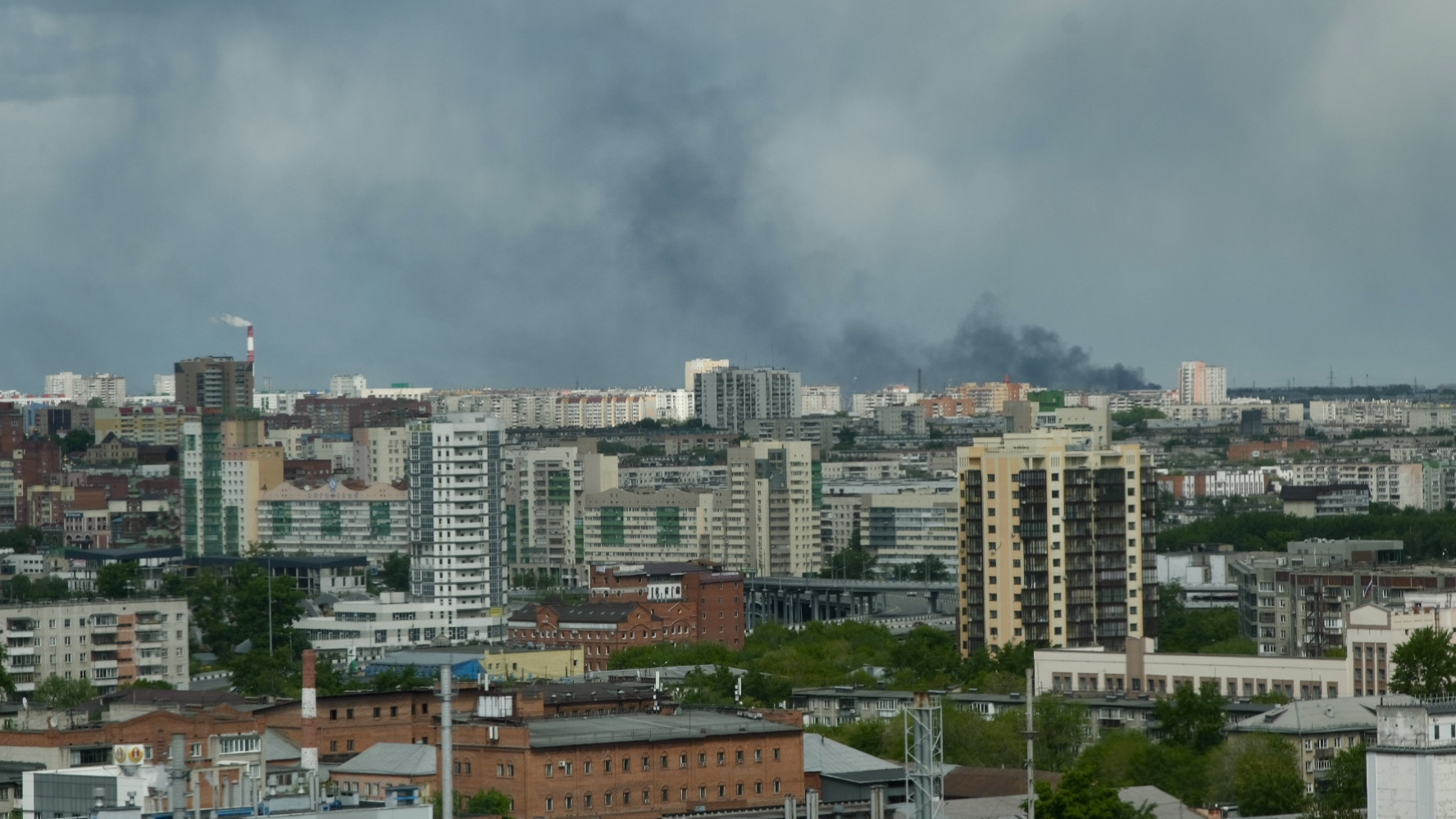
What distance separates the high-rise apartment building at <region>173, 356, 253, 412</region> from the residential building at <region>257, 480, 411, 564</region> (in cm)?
6655

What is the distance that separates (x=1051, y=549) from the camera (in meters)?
66.3

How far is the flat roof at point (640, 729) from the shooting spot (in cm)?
3925

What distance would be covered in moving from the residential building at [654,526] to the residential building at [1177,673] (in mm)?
58574

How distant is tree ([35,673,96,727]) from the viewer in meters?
54.8

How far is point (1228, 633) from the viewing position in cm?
7656

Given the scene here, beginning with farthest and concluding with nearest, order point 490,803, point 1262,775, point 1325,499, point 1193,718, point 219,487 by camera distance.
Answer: point 1325,499, point 219,487, point 1193,718, point 1262,775, point 490,803

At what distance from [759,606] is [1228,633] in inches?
1292

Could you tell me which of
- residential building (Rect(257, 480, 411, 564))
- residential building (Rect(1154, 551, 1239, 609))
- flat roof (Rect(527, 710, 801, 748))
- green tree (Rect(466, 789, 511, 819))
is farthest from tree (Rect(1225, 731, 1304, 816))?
residential building (Rect(257, 480, 411, 564))

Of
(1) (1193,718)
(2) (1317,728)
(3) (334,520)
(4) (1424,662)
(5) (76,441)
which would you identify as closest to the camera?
(2) (1317,728)

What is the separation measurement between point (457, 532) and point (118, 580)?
1359 centimetres

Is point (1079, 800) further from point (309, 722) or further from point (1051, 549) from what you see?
point (1051, 549)

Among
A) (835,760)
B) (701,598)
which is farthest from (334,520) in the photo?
(835,760)

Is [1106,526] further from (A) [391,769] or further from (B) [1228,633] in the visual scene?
(A) [391,769]

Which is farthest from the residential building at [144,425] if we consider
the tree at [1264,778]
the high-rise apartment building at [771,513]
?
the tree at [1264,778]
